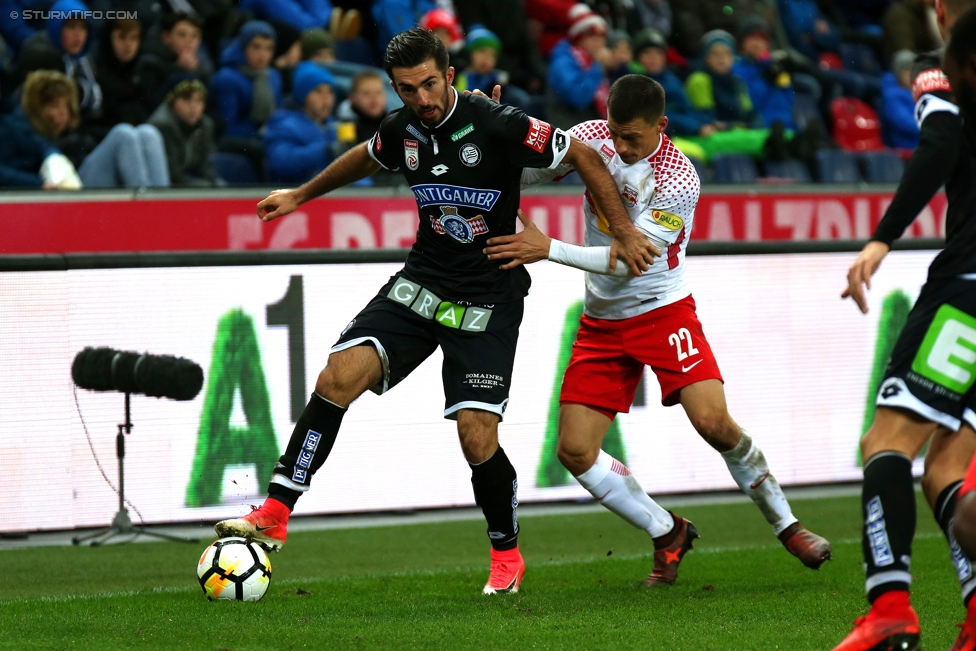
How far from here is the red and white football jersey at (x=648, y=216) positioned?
530cm

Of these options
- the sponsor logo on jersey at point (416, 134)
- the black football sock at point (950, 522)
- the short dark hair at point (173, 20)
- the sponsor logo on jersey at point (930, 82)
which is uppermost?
the sponsor logo on jersey at point (930, 82)

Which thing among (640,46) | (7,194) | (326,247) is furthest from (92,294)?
(640,46)

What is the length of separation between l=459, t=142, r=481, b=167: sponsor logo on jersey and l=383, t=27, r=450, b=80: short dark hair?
13.6 inches

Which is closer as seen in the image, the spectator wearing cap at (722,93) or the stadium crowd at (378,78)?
the stadium crowd at (378,78)

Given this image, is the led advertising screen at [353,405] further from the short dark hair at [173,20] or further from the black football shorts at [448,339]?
the short dark hair at [173,20]

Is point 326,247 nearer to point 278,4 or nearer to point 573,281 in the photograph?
point 573,281

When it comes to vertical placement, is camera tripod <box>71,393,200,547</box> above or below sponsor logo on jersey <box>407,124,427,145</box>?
below

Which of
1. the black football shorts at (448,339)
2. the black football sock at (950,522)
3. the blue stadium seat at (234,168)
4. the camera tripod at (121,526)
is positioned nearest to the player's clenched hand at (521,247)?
the black football shorts at (448,339)

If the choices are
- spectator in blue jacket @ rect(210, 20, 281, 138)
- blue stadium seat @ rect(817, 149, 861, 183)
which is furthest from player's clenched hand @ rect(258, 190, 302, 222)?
blue stadium seat @ rect(817, 149, 861, 183)

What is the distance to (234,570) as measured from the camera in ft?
15.9

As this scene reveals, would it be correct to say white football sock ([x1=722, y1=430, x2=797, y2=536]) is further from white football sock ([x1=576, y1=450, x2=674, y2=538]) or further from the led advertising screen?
the led advertising screen

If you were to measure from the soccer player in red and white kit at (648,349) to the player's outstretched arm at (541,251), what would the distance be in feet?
0.28

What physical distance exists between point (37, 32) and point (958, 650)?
25.9ft

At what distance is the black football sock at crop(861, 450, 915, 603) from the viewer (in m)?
3.38
